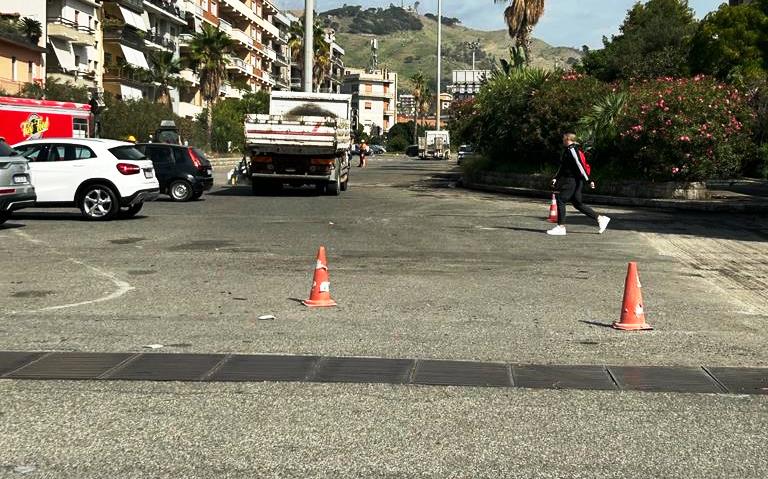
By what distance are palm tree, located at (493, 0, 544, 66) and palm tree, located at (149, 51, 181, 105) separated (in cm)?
3309

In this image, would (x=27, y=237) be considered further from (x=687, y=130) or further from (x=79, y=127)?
(x=79, y=127)

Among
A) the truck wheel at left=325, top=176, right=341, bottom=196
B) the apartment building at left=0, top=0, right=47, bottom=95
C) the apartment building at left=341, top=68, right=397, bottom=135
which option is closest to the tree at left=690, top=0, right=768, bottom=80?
the truck wheel at left=325, top=176, right=341, bottom=196

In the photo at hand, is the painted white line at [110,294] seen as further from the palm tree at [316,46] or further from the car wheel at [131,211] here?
the palm tree at [316,46]

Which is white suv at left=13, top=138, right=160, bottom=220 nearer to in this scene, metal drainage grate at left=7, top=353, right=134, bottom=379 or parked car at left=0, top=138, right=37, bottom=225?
parked car at left=0, top=138, right=37, bottom=225

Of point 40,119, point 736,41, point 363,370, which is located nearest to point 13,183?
point 363,370

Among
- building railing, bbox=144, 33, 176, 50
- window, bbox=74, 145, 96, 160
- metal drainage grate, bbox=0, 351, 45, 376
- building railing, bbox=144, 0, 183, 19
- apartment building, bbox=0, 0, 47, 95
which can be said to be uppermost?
building railing, bbox=144, 0, 183, 19

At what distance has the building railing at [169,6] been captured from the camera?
232ft

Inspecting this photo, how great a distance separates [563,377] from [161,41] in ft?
230

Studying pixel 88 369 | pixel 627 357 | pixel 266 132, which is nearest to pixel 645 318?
pixel 627 357

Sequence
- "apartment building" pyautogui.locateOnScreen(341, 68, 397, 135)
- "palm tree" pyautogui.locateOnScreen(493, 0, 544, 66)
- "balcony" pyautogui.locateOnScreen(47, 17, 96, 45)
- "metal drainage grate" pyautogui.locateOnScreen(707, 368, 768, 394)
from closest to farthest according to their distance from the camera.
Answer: "metal drainage grate" pyautogui.locateOnScreen(707, 368, 768, 394) < "palm tree" pyautogui.locateOnScreen(493, 0, 544, 66) < "balcony" pyautogui.locateOnScreen(47, 17, 96, 45) < "apartment building" pyautogui.locateOnScreen(341, 68, 397, 135)

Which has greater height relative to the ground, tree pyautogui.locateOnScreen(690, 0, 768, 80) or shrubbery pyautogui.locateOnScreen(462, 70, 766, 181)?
tree pyautogui.locateOnScreen(690, 0, 768, 80)

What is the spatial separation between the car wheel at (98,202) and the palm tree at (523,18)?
28.2 metres

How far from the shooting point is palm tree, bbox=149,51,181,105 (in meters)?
69.8

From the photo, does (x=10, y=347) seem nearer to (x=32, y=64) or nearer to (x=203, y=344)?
(x=203, y=344)
